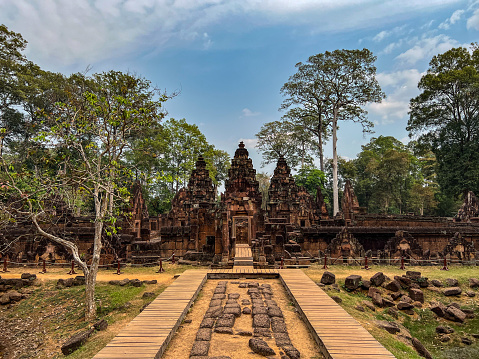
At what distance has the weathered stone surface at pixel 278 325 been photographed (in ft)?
20.8

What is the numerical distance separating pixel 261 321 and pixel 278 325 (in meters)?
0.41

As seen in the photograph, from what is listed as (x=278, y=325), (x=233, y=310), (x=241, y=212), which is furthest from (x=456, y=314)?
(x=241, y=212)

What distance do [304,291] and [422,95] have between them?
30.8 meters

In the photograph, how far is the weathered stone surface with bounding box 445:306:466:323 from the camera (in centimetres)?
958

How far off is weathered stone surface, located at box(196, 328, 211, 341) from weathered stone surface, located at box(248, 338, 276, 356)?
0.98 m

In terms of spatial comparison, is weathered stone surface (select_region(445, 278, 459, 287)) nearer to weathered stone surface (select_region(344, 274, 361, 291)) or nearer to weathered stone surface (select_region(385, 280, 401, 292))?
weathered stone surface (select_region(385, 280, 401, 292))

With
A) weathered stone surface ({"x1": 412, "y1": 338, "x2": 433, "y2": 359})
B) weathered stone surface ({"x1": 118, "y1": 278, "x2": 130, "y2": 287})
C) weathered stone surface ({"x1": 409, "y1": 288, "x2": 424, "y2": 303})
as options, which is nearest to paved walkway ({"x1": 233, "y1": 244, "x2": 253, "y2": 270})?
weathered stone surface ({"x1": 118, "y1": 278, "x2": 130, "y2": 287})

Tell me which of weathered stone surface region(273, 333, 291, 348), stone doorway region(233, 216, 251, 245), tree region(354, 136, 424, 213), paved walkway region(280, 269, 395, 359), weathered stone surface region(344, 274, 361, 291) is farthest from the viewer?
tree region(354, 136, 424, 213)

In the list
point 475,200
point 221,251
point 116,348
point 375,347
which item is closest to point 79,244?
point 221,251

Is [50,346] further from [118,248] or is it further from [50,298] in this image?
[118,248]

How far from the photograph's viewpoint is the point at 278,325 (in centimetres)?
657

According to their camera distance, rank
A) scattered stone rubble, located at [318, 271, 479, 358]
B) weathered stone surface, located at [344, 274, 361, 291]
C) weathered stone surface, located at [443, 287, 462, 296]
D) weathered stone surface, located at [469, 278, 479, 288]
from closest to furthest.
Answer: scattered stone rubble, located at [318, 271, 479, 358] → weathered stone surface, located at [344, 274, 361, 291] → weathered stone surface, located at [443, 287, 462, 296] → weathered stone surface, located at [469, 278, 479, 288]

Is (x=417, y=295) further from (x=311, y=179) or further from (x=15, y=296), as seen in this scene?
(x=311, y=179)

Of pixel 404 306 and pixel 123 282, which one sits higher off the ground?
pixel 123 282
